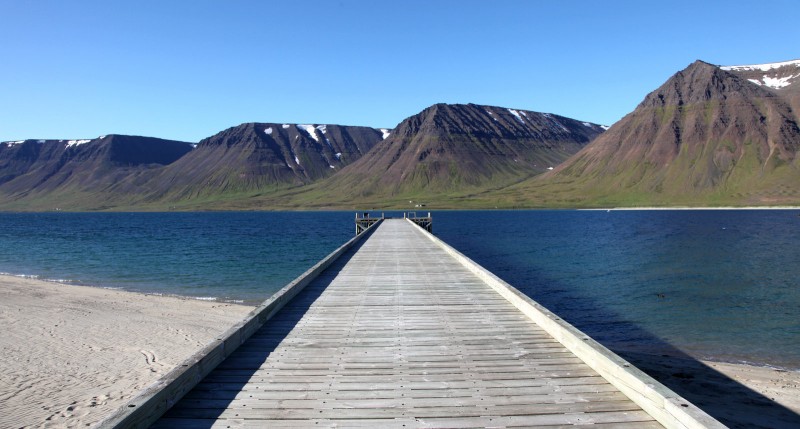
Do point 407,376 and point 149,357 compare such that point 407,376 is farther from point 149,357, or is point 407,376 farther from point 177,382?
point 149,357

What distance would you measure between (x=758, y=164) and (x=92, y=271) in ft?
599

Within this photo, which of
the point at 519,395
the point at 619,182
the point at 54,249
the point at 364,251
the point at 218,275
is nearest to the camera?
the point at 519,395

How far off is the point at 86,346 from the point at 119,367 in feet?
9.14

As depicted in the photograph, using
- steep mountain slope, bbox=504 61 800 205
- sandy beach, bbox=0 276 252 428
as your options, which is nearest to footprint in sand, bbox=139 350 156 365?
sandy beach, bbox=0 276 252 428

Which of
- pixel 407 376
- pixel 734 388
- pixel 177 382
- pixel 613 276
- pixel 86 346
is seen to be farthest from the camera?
pixel 613 276

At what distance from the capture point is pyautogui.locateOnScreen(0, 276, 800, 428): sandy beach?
10398mm

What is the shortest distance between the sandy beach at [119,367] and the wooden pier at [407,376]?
14.3ft

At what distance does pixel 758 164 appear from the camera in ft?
528

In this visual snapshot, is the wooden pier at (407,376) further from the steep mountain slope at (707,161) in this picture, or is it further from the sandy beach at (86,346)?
the steep mountain slope at (707,161)

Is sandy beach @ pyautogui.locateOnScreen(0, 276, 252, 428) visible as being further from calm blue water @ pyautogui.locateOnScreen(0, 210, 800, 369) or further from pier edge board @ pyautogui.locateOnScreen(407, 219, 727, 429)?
pier edge board @ pyautogui.locateOnScreen(407, 219, 727, 429)

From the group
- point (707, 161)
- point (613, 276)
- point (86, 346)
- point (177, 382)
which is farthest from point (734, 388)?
point (707, 161)

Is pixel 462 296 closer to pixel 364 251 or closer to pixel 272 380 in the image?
pixel 272 380

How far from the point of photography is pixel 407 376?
6.91 m

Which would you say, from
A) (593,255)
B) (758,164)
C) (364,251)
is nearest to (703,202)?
(758,164)
